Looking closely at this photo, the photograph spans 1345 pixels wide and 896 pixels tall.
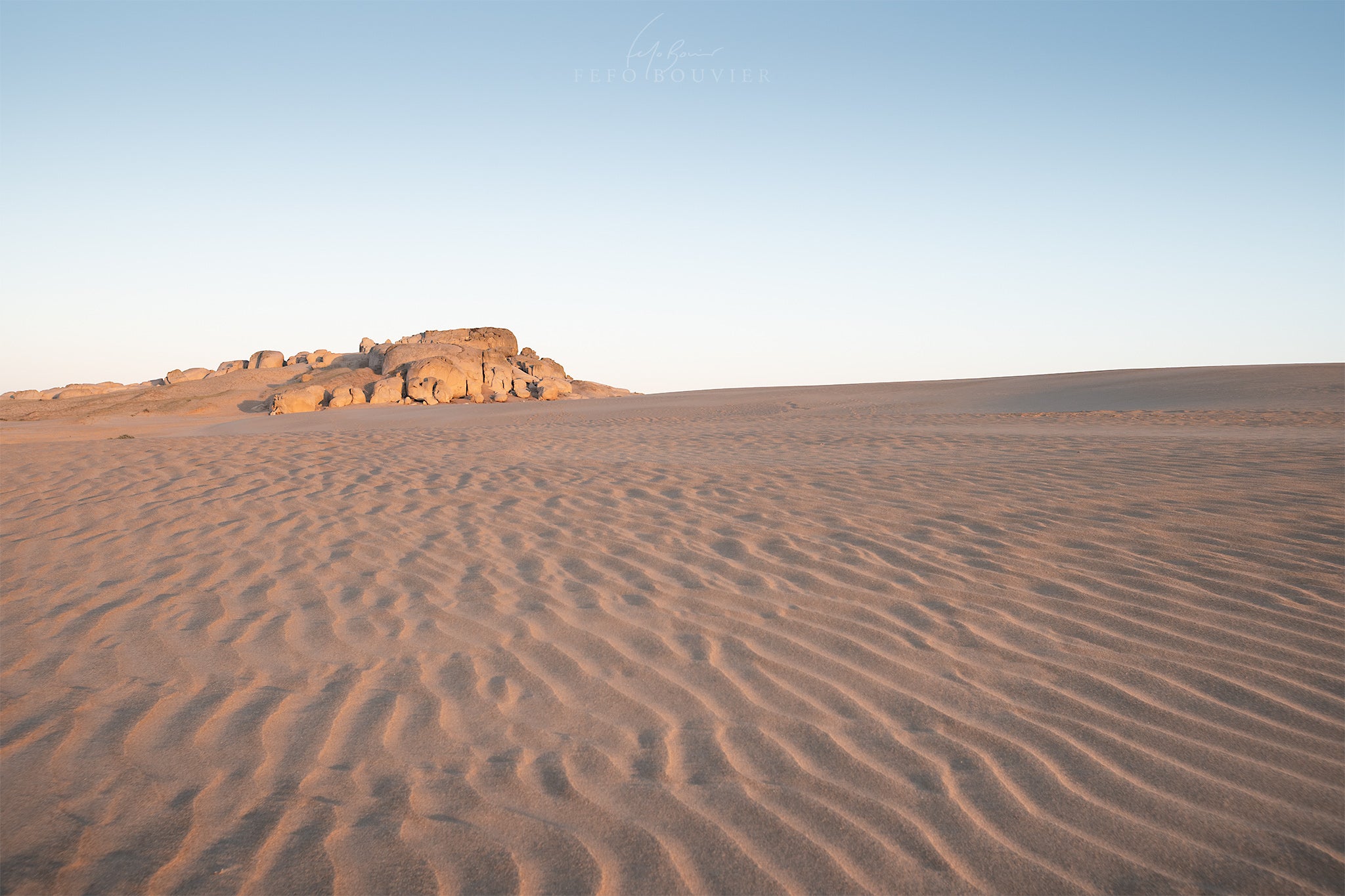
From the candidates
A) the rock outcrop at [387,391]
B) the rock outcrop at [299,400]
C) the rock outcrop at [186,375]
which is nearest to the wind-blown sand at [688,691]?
the rock outcrop at [299,400]

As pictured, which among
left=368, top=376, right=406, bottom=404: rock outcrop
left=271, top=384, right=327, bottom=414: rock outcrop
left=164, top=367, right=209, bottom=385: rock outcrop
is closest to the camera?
left=271, top=384, right=327, bottom=414: rock outcrop

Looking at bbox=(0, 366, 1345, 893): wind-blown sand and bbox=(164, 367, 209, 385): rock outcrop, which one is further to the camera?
bbox=(164, 367, 209, 385): rock outcrop

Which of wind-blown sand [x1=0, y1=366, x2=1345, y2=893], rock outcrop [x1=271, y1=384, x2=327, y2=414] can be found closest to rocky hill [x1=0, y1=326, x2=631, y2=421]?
rock outcrop [x1=271, y1=384, x2=327, y2=414]

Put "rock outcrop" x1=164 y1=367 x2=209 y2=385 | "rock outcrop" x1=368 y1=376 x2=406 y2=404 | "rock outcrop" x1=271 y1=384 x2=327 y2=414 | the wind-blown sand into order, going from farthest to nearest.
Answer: "rock outcrop" x1=164 y1=367 x2=209 y2=385, "rock outcrop" x1=368 y1=376 x2=406 y2=404, "rock outcrop" x1=271 y1=384 x2=327 y2=414, the wind-blown sand

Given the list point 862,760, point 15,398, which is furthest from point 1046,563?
point 15,398

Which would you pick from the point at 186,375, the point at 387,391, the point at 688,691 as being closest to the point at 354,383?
the point at 387,391

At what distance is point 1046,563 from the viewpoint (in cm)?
411

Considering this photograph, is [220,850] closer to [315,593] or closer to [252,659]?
[252,659]

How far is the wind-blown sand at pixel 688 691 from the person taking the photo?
1936 millimetres

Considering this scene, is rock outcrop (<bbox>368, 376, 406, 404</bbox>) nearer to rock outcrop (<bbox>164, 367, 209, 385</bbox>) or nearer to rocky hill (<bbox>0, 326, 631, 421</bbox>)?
rocky hill (<bbox>0, 326, 631, 421</bbox>)

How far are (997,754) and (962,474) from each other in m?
5.04

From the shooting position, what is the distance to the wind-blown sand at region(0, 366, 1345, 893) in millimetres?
1936

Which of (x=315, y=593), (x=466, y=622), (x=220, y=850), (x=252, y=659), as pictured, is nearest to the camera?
(x=220, y=850)

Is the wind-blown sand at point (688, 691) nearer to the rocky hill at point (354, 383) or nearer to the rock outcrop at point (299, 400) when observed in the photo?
the rock outcrop at point (299, 400)
